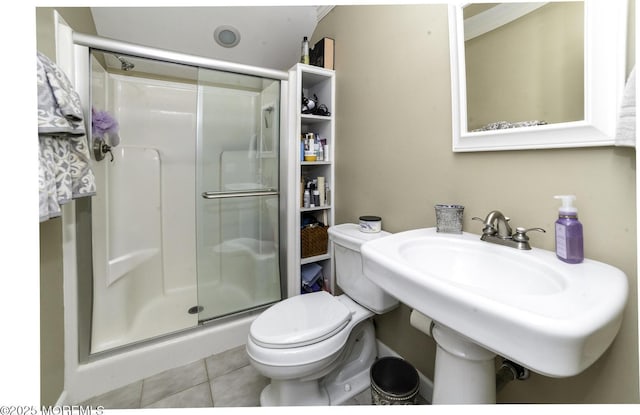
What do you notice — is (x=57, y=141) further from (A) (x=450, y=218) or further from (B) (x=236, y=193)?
(A) (x=450, y=218)

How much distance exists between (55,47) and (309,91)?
4.23ft

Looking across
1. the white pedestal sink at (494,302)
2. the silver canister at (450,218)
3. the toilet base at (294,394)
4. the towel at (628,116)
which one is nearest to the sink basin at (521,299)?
the white pedestal sink at (494,302)

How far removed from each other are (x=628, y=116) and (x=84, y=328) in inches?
81.3

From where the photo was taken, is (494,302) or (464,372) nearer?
(494,302)

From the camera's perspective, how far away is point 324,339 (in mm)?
1013

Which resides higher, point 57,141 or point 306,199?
point 57,141

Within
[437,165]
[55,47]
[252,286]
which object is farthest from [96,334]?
[437,165]

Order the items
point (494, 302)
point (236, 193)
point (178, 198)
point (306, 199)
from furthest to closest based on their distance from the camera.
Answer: point (178, 198) < point (306, 199) < point (236, 193) < point (494, 302)

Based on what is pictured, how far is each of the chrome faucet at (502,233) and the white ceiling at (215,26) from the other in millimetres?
1645

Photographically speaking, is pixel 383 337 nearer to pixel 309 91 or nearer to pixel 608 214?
pixel 608 214

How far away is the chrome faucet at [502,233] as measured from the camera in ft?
2.56

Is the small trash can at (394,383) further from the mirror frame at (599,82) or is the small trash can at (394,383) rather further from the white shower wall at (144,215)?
the white shower wall at (144,215)

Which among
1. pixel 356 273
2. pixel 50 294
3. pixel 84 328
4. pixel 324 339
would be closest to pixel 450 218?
pixel 356 273

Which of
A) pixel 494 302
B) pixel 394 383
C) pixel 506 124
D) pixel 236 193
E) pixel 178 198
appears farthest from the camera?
pixel 178 198
